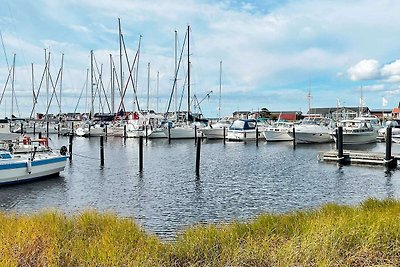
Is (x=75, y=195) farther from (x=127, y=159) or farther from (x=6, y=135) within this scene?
(x=127, y=159)

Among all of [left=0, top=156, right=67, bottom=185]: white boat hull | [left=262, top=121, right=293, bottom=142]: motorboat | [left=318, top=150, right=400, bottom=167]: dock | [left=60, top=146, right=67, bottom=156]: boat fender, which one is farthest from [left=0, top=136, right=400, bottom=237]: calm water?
[left=262, top=121, right=293, bottom=142]: motorboat

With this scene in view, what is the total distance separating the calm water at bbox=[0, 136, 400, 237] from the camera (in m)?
19.3

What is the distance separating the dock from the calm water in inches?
46.1

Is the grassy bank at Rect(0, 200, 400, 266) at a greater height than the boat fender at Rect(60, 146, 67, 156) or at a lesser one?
lesser

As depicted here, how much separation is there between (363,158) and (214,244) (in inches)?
1133

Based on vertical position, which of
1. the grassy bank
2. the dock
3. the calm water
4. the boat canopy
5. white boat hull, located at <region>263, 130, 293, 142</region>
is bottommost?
the calm water

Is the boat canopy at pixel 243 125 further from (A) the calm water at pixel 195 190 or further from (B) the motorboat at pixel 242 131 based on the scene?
(A) the calm water at pixel 195 190

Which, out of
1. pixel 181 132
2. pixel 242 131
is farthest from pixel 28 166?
pixel 181 132

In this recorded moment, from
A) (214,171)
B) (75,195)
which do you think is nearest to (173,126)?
(214,171)

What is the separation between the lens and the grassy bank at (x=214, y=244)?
8070 mm

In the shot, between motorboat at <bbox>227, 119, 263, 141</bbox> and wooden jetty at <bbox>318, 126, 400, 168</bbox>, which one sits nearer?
wooden jetty at <bbox>318, 126, 400, 168</bbox>

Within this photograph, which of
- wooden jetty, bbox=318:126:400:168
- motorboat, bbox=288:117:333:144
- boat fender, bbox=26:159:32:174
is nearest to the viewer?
boat fender, bbox=26:159:32:174

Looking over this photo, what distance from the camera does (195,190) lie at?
80.8 feet

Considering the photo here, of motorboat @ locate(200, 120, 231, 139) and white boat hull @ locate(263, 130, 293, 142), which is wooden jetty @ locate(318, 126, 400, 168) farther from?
motorboat @ locate(200, 120, 231, 139)
